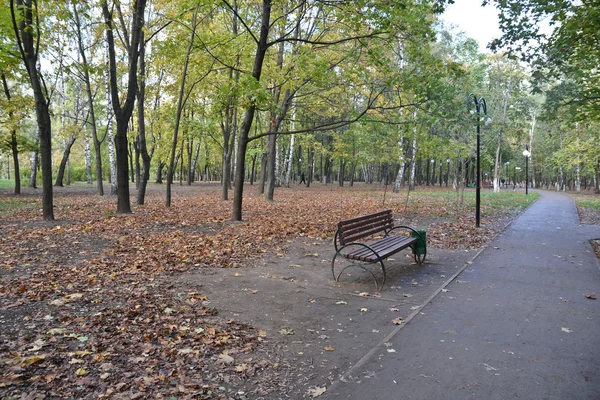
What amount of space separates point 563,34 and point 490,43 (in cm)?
180

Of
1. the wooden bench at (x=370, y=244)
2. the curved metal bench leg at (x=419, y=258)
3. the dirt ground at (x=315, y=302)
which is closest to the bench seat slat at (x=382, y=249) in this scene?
the wooden bench at (x=370, y=244)

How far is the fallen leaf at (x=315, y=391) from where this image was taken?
3118mm

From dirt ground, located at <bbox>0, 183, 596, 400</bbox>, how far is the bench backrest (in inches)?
25.3

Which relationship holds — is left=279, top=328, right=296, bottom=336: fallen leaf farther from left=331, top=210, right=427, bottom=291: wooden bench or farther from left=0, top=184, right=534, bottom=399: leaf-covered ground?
left=331, top=210, right=427, bottom=291: wooden bench

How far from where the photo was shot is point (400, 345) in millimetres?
3924

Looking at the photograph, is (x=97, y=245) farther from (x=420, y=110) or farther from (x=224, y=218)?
(x=420, y=110)

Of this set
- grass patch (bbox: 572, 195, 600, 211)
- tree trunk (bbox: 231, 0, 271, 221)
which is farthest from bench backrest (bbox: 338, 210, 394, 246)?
grass patch (bbox: 572, 195, 600, 211)

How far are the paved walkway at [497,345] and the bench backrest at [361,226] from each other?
5.44 ft

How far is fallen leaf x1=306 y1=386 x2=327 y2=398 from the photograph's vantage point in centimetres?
312

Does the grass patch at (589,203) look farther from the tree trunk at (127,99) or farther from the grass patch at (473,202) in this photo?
the tree trunk at (127,99)

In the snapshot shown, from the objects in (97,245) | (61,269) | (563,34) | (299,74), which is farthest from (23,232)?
(563,34)

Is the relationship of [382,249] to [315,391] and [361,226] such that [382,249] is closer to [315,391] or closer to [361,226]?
[361,226]

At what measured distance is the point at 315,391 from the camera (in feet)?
10.4

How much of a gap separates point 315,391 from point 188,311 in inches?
84.1
